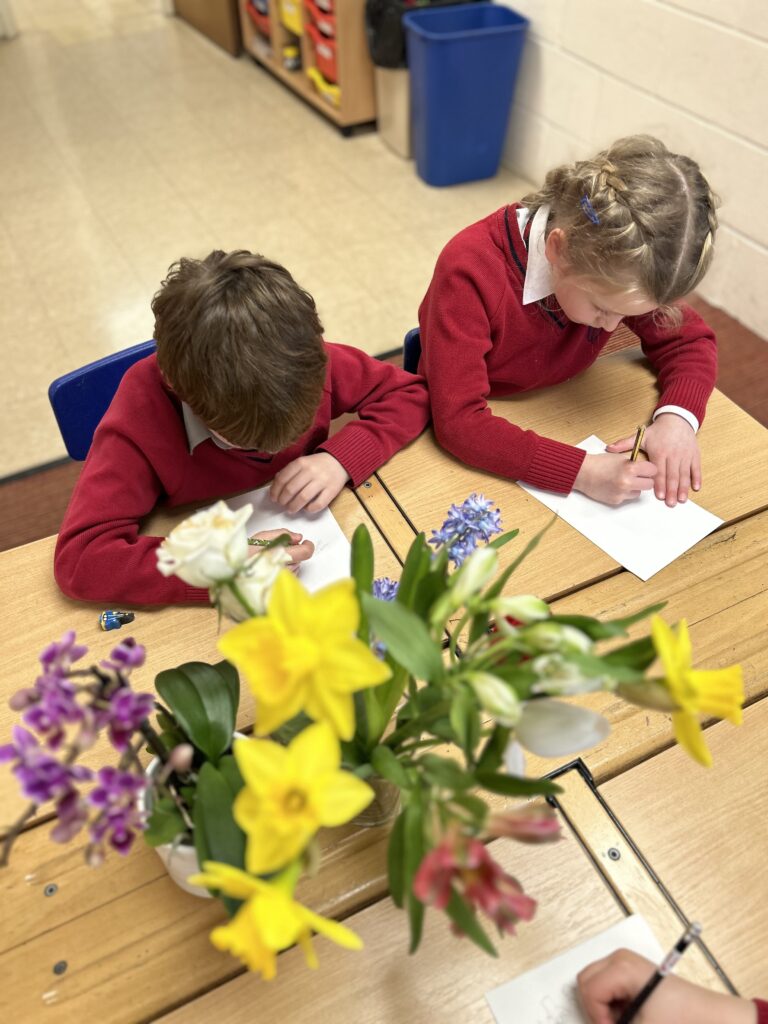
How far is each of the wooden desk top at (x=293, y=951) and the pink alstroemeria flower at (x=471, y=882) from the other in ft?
0.97

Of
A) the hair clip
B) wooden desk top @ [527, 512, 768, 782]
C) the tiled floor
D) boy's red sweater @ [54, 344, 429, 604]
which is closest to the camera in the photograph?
wooden desk top @ [527, 512, 768, 782]

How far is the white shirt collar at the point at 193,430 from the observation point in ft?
3.40

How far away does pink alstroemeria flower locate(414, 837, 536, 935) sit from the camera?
446 millimetres

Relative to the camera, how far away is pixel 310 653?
452mm

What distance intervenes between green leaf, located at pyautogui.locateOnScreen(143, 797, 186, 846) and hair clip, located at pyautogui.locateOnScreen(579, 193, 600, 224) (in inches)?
34.7

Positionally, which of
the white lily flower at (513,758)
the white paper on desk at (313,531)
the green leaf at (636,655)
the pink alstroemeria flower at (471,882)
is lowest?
the white paper on desk at (313,531)

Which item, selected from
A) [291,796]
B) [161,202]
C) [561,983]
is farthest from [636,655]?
[161,202]

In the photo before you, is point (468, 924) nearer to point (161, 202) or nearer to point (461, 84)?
point (461, 84)

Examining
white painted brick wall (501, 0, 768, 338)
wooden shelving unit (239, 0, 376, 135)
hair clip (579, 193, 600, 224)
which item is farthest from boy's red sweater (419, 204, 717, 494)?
wooden shelving unit (239, 0, 376, 135)

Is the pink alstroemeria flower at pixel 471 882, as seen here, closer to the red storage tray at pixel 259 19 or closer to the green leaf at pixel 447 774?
the green leaf at pixel 447 774

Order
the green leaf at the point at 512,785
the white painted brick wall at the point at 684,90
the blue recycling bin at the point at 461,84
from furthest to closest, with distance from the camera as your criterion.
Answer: the blue recycling bin at the point at 461,84
the white painted brick wall at the point at 684,90
the green leaf at the point at 512,785

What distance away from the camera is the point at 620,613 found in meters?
0.97

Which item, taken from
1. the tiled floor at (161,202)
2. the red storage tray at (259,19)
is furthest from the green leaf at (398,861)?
the red storage tray at (259,19)

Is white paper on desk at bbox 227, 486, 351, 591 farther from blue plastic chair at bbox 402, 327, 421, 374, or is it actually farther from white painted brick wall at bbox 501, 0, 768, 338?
white painted brick wall at bbox 501, 0, 768, 338
